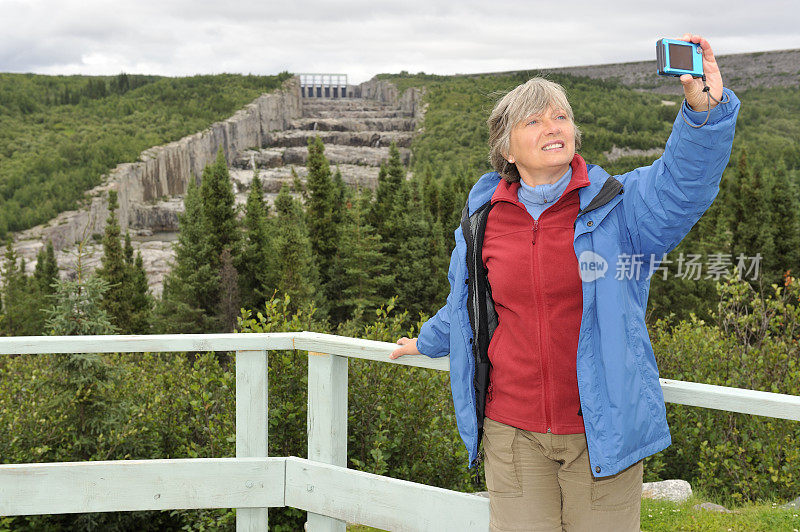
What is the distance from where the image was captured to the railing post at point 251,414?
2893 millimetres

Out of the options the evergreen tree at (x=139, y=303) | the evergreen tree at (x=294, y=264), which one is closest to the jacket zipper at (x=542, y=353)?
the evergreen tree at (x=294, y=264)

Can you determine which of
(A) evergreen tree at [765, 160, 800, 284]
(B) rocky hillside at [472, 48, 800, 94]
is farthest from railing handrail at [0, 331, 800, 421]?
(B) rocky hillside at [472, 48, 800, 94]

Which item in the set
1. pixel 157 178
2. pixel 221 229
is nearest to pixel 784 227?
pixel 221 229

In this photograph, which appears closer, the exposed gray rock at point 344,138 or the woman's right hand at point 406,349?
the woman's right hand at point 406,349

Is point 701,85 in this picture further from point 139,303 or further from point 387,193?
point 139,303

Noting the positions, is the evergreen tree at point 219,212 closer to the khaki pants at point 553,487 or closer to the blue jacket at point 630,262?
the khaki pants at point 553,487

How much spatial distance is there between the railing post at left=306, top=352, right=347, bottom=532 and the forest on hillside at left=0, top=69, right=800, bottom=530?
1112 mm

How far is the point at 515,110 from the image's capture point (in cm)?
234

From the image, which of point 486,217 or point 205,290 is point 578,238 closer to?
point 486,217

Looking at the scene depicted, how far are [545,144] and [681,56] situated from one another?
0.48 metres

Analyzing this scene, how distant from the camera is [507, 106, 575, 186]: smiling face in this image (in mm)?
2268

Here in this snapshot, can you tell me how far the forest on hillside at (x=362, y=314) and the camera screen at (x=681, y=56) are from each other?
0.70 metres

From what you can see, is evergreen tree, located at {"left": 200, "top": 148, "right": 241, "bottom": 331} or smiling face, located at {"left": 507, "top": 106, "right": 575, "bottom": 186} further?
evergreen tree, located at {"left": 200, "top": 148, "right": 241, "bottom": 331}

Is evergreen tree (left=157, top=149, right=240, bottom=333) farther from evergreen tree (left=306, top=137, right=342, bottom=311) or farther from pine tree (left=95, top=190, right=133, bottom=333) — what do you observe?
evergreen tree (left=306, top=137, right=342, bottom=311)
